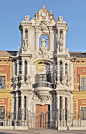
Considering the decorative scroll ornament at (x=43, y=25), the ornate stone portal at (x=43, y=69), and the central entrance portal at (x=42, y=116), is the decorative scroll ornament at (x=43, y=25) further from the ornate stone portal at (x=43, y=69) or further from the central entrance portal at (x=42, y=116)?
the central entrance portal at (x=42, y=116)

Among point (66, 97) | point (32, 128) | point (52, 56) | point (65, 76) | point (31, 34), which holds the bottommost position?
point (32, 128)

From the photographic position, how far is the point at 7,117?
45.5 metres

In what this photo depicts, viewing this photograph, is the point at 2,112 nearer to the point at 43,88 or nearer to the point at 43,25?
the point at 43,88

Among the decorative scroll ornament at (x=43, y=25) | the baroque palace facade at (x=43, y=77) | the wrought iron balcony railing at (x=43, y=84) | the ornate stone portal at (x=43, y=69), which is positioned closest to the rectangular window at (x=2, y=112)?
the baroque palace facade at (x=43, y=77)

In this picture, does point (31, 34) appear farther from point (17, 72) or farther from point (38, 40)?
point (17, 72)

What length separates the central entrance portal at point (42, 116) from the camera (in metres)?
45.1

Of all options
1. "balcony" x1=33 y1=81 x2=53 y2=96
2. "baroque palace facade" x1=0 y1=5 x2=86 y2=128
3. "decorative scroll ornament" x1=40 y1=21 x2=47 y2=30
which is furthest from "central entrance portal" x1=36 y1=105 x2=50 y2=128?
"decorative scroll ornament" x1=40 y1=21 x2=47 y2=30

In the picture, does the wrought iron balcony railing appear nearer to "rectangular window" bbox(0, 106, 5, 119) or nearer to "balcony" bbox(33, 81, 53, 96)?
"balcony" bbox(33, 81, 53, 96)

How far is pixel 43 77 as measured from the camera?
153 feet

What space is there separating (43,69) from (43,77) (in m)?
1.15

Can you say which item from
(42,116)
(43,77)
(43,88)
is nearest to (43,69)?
(43,77)

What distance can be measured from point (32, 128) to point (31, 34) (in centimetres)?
1328

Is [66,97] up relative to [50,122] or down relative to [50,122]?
up

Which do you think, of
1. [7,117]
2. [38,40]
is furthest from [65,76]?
[7,117]
